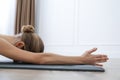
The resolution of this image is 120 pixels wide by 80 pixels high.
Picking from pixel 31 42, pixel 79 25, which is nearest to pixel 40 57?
pixel 31 42

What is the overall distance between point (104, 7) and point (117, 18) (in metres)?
0.33

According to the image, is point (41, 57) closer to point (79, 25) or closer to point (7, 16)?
point (79, 25)

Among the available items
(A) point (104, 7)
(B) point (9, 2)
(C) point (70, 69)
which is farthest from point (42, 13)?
(C) point (70, 69)

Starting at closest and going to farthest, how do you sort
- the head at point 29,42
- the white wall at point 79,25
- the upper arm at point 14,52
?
1. the upper arm at point 14,52
2. the head at point 29,42
3. the white wall at point 79,25

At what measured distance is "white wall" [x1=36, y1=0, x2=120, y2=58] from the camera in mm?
5086

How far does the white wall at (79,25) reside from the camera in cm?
509

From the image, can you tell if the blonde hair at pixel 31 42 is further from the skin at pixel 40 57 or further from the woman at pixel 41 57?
the skin at pixel 40 57

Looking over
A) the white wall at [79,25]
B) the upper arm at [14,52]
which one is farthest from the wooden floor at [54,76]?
the white wall at [79,25]

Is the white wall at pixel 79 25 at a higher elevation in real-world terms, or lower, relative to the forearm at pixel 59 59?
higher

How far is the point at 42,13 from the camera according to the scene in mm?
5598

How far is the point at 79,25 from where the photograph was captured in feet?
17.4

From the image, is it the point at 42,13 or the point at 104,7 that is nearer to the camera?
the point at 104,7

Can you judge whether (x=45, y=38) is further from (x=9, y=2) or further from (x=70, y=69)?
(x=70, y=69)

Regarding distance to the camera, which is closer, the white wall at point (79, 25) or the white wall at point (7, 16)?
the white wall at point (79, 25)
